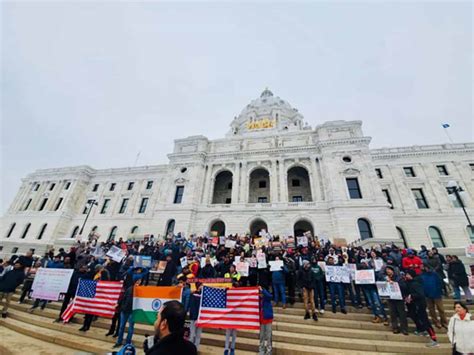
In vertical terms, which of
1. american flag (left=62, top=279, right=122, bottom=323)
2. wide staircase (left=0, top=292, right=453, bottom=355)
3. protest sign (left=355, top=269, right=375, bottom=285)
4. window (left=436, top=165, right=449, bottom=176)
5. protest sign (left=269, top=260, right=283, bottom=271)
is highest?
window (left=436, top=165, right=449, bottom=176)

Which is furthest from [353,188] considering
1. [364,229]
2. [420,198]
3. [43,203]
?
[43,203]

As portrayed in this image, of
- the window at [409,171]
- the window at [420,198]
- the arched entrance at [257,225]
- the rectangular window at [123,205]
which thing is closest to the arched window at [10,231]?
the rectangular window at [123,205]

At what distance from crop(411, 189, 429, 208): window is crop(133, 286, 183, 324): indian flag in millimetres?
30832

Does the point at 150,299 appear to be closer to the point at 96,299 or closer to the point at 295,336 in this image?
the point at 96,299

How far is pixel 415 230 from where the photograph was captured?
78.2ft

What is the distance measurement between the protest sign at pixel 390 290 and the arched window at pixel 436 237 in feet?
76.4

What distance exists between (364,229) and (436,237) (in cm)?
1014

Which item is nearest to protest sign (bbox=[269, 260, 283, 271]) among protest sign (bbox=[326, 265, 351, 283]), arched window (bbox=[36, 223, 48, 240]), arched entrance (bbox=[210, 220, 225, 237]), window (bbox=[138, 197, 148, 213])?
protest sign (bbox=[326, 265, 351, 283])

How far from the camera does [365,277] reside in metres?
7.71

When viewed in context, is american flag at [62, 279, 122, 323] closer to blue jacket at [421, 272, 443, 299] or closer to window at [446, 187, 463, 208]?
blue jacket at [421, 272, 443, 299]

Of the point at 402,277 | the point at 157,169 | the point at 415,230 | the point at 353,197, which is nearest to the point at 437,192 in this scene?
the point at 415,230

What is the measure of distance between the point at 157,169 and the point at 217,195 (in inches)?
517

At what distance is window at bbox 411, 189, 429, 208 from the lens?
83.5 feet

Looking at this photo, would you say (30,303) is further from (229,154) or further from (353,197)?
(353,197)
